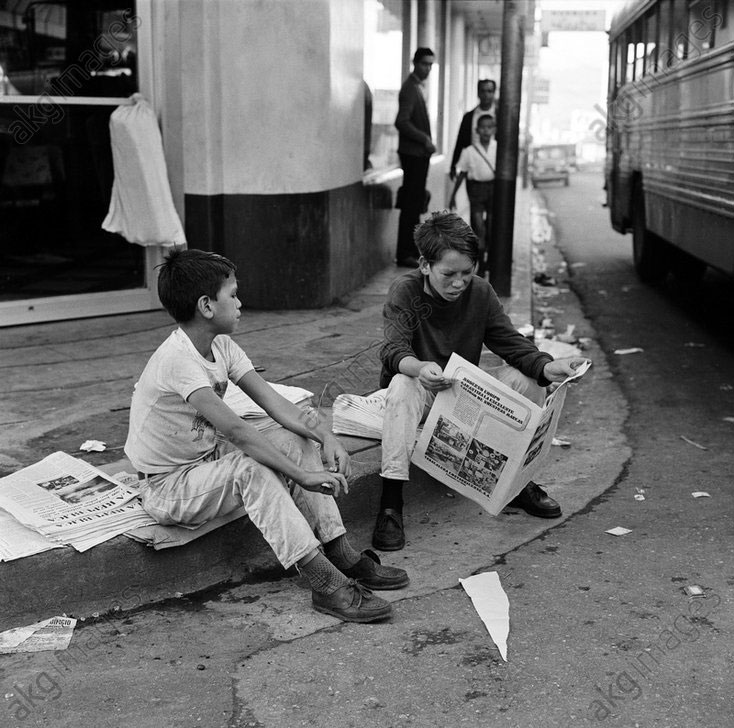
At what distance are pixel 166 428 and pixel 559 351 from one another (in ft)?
14.6

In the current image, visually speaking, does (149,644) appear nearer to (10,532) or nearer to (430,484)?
(10,532)

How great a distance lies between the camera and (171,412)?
3.55m

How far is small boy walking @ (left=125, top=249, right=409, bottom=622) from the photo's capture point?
3412 mm

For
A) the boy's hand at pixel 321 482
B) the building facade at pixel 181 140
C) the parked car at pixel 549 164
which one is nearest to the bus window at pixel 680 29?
the building facade at pixel 181 140

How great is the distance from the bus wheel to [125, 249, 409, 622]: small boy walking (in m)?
7.60

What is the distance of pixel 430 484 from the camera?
4668mm

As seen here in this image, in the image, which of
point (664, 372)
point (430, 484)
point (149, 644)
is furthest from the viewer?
point (664, 372)

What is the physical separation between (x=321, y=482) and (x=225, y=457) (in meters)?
0.34

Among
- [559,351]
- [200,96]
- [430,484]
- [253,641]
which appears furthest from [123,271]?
[253,641]

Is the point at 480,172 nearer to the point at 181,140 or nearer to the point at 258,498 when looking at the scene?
the point at 181,140

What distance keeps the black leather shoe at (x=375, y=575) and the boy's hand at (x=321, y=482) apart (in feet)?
1.12

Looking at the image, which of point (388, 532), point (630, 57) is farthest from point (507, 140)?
point (388, 532)

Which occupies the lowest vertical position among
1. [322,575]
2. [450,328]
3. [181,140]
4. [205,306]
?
[322,575]

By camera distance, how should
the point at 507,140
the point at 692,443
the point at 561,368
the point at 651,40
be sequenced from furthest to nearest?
the point at 651,40 < the point at 507,140 < the point at 692,443 < the point at 561,368
